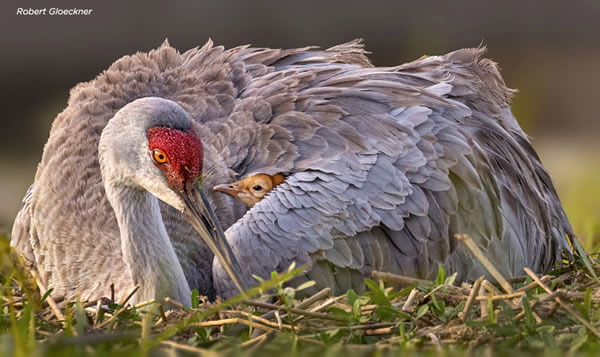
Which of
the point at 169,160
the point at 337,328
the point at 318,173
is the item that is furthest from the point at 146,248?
the point at 337,328

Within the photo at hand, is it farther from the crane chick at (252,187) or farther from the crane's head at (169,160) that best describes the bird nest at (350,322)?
the crane chick at (252,187)

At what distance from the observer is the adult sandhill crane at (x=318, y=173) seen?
→ 4.41 m

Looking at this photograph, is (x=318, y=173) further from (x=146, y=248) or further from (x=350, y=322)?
(x=350, y=322)

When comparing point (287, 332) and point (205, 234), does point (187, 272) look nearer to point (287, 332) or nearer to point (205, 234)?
point (205, 234)

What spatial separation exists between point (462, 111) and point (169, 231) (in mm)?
1602

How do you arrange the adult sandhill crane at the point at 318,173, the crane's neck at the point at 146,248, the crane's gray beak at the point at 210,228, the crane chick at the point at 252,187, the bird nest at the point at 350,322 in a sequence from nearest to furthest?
the bird nest at the point at 350,322
the crane's gray beak at the point at 210,228
the crane's neck at the point at 146,248
the adult sandhill crane at the point at 318,173
the crane chick at the point at 252,187

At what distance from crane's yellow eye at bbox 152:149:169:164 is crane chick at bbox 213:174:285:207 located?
491mm

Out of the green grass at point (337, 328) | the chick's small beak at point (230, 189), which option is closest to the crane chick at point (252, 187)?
the chick's small beak at point (230, 189)

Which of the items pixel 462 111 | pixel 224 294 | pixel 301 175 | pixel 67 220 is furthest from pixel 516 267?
pixel 67 220

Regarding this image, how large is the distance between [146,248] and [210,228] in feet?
1.17

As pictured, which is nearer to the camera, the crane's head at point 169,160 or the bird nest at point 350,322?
the bird nest at point 350,322

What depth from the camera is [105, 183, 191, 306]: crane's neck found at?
4.25m

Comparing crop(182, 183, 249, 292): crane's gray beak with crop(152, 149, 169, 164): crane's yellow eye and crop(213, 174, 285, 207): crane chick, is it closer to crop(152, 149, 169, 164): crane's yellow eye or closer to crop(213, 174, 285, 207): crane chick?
crop(152, 149, 169, 164): crane's yellow eye

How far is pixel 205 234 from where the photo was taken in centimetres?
413
